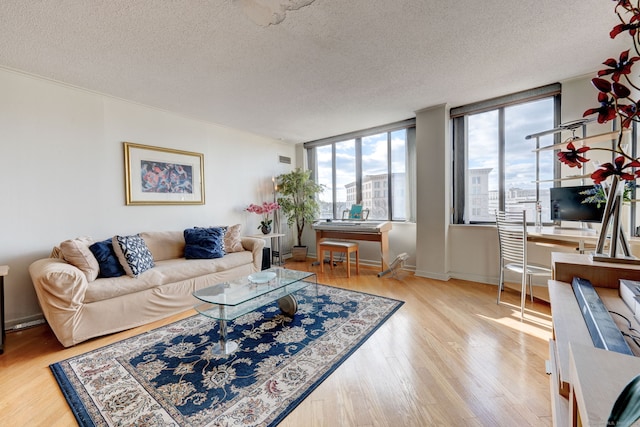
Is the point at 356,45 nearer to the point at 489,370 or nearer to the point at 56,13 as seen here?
the point at 56,13

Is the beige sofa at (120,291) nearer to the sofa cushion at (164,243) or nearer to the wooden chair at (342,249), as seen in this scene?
the sofa cushion at (164,243)

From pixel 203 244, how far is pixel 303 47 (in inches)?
101

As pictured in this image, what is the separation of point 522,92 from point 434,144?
3.71 ft

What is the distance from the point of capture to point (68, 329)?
A: 209cm

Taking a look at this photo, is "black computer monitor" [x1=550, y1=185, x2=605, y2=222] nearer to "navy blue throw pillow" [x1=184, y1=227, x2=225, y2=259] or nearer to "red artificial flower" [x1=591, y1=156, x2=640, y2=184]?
"red artificial flower" [x1=591, y1=156, x2=640, y2=184]

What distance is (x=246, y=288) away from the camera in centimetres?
240

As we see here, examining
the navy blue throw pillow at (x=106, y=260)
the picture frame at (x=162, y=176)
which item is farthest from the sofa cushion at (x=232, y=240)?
the navy blue throw pillow at (x=106, y=260)

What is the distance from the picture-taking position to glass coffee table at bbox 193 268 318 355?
200cm

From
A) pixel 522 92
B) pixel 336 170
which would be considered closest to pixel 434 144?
pixel 522 92

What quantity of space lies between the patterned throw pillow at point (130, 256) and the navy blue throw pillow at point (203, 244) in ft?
1.90

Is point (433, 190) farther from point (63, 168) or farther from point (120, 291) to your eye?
point (63, 168)

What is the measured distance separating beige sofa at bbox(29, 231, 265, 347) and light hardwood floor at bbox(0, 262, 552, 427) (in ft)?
0.44

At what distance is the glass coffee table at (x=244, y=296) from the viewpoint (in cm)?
200

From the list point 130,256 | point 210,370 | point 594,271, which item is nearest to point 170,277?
point 130,256
